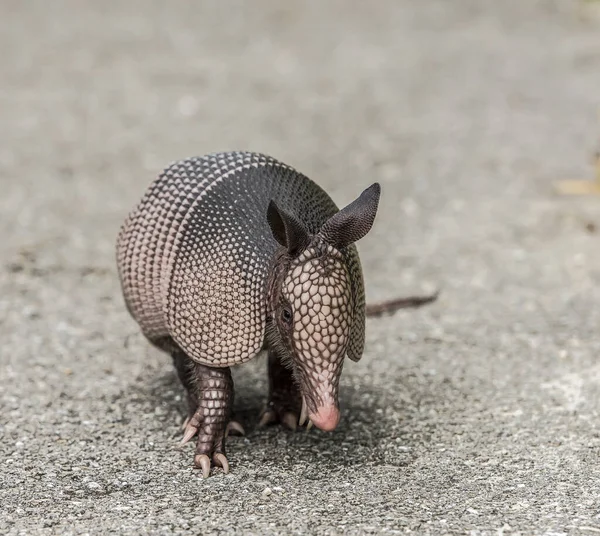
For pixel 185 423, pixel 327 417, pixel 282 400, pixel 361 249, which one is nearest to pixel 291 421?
pixel 282 400

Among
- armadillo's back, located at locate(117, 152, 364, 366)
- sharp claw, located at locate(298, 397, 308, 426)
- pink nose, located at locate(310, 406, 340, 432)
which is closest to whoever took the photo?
pink nose, located at locate(310, 406, 340, 432)

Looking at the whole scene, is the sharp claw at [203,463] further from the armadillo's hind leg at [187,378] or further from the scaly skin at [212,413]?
the armadillo's hind leg at [187,378]

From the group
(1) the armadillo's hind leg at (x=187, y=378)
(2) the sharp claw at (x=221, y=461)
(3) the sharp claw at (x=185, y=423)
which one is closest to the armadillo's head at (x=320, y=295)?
(2) the sharp claw at (x=221, y=461)

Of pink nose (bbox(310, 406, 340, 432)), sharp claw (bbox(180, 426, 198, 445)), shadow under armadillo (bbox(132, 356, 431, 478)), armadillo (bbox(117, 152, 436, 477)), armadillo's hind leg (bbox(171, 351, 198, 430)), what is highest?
armadillo (bbox(117, 152, 436, 477))

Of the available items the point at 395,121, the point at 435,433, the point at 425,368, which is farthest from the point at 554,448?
the point at 395,121

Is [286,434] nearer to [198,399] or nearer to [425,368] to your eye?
[198,399]

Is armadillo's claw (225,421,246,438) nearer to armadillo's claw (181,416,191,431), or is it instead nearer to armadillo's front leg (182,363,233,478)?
armadillo's claw (181,416,191,431)

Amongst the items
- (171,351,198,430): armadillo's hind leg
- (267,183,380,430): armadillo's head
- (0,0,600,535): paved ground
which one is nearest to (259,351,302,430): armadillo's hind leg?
(0,0,600,535): paved ground
